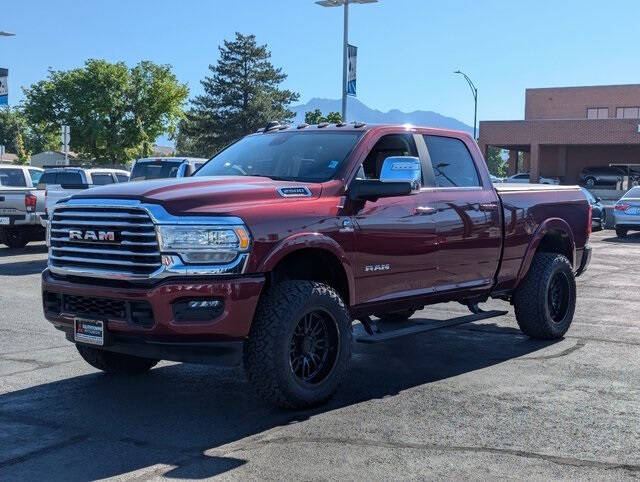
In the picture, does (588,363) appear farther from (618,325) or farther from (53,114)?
(53,114)

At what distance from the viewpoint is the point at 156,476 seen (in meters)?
4.45

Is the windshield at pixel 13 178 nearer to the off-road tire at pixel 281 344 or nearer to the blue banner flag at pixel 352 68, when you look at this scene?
the blue banner flag at pixel 352 68

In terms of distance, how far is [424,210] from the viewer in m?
6.80

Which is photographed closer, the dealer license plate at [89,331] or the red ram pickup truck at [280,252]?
the red ram pickup truck at [280,252]

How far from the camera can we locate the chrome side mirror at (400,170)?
6.15m

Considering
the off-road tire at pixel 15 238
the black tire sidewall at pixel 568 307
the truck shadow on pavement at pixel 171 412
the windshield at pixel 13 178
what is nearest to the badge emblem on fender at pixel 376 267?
→ the truck shadow on pavement at pixel 171 412

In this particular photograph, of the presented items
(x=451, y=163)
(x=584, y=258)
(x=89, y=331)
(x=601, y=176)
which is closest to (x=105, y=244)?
(x=89, y=331)

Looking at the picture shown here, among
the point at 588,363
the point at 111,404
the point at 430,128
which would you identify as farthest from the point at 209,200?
the point at 588,363

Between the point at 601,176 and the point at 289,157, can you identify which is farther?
the point at 601,176

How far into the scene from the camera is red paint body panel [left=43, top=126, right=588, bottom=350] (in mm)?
5344

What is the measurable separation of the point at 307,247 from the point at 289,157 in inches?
48.3

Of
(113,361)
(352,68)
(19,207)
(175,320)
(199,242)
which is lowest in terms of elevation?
(113,361)

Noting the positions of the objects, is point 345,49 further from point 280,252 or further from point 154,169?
point 280,252

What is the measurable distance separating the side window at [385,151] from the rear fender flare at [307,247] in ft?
2.54
